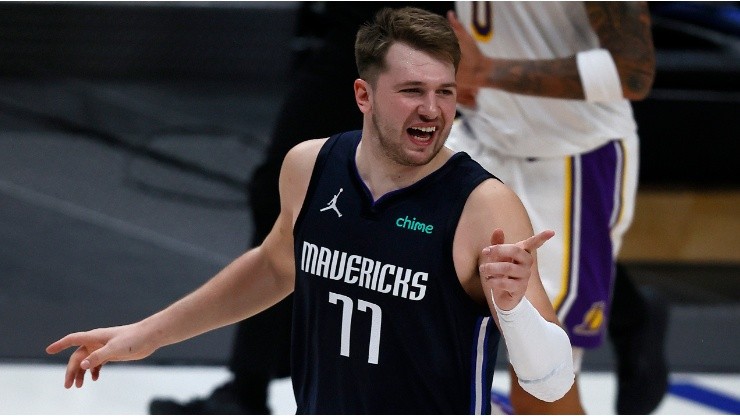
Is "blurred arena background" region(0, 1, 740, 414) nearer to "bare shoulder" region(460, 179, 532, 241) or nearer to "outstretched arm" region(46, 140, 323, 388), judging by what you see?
"outstretched arm" region(46, 140, 323, 388)

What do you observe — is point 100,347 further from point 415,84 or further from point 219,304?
point 415,84

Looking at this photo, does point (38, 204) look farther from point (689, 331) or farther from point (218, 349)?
point (689, 331)

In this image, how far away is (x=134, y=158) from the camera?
570cm

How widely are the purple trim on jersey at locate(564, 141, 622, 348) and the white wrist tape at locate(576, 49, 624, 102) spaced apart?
0.32 meters

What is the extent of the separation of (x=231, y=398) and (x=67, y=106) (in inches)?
65.8

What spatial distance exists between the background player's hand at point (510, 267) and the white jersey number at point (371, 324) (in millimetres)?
388

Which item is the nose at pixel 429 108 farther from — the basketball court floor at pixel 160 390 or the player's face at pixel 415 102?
the basketball court floor at pixel 160 390

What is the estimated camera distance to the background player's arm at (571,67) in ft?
11.5

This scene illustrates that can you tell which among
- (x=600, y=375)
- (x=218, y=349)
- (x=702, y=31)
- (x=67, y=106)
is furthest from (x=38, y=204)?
(x=702, y=31)

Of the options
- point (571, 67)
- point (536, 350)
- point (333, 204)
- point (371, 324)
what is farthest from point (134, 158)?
point (536, 350)

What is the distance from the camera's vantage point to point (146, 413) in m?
4.46

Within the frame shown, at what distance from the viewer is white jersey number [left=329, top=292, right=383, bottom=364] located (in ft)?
8.80

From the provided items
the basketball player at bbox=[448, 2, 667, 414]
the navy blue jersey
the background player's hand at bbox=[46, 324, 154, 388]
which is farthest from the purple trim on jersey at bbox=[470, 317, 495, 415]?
the basketball player at bbox=[448, 2, 667, 414]

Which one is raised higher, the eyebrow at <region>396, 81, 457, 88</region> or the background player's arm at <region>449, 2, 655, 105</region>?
the background player's arm at <region>449, 2, 655, 105</region>
